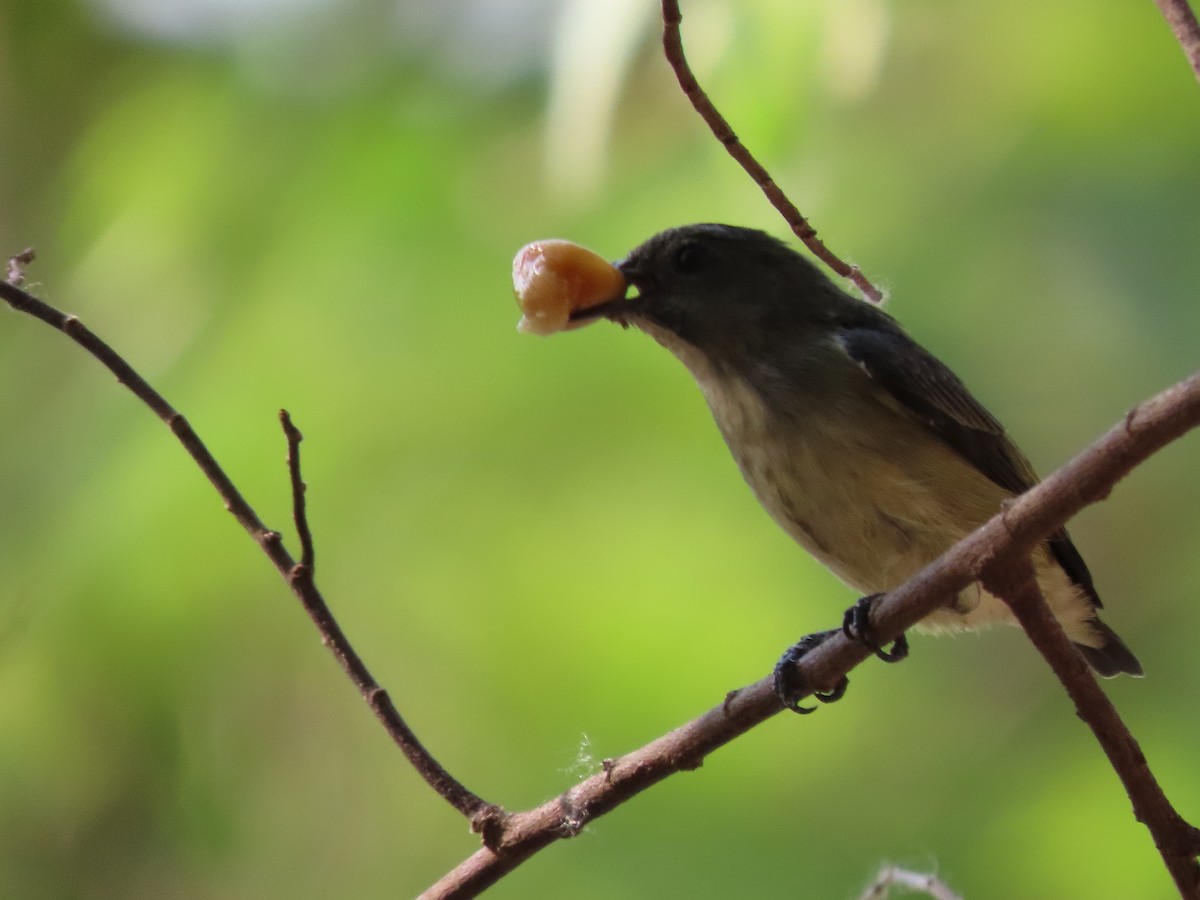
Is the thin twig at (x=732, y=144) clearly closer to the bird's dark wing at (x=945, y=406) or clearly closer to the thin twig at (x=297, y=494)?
the bird's dark wing at (x=945, y=406)

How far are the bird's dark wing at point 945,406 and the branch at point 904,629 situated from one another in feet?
2.43

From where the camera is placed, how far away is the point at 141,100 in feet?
13.0

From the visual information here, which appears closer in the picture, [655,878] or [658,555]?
[655,878]

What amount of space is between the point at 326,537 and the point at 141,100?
1.38 m

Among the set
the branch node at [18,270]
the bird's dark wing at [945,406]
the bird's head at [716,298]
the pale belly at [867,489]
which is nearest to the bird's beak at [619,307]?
the bird's head at [716,298]

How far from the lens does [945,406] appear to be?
2.27 m

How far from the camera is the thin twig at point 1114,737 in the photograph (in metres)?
1.42

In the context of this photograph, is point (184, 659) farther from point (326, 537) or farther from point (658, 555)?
point (658, 555)

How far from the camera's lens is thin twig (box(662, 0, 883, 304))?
1.60m

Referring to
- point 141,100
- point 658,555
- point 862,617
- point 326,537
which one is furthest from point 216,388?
point 862,617

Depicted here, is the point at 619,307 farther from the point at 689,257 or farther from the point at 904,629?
the point at 904,629

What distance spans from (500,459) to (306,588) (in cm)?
208

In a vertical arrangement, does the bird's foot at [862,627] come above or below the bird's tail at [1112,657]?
above

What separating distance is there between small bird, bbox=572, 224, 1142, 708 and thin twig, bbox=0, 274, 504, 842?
29.7 inches
